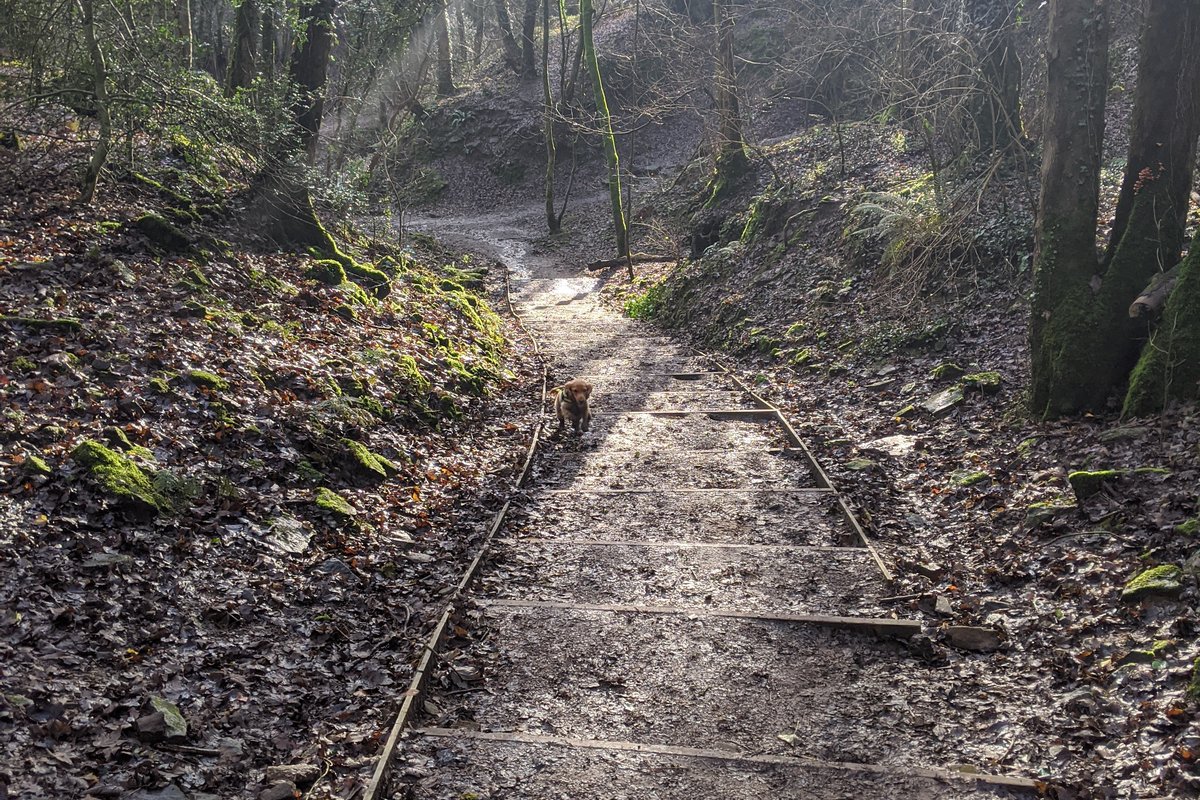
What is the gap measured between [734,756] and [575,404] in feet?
20.3

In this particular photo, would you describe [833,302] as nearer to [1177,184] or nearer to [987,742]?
[1177,184]

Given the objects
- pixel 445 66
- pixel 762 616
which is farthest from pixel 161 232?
pixel 445 66

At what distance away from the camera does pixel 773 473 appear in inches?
341

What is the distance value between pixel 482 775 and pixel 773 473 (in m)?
5.27

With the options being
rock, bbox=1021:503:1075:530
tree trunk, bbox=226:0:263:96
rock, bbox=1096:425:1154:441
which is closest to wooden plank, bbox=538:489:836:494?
rock, bbox=1021:503:1075:530

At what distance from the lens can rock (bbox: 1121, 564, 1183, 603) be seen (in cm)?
496

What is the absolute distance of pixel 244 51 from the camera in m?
13.4

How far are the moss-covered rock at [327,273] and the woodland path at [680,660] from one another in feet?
17.3

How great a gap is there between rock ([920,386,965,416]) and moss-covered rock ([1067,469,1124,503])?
2963 millimetres

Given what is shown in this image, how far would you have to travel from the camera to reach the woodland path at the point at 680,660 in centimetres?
409

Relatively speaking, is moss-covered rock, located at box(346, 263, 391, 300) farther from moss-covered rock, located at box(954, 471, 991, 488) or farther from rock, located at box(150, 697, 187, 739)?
rock, located at box(150, 697, 187, 739)

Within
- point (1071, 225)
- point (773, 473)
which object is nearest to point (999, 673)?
point (773, 473)

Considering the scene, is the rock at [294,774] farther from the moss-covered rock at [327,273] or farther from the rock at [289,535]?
the moss-covered rock at [327,273]

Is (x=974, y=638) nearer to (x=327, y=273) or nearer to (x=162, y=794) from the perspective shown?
(x=162, y=794)
